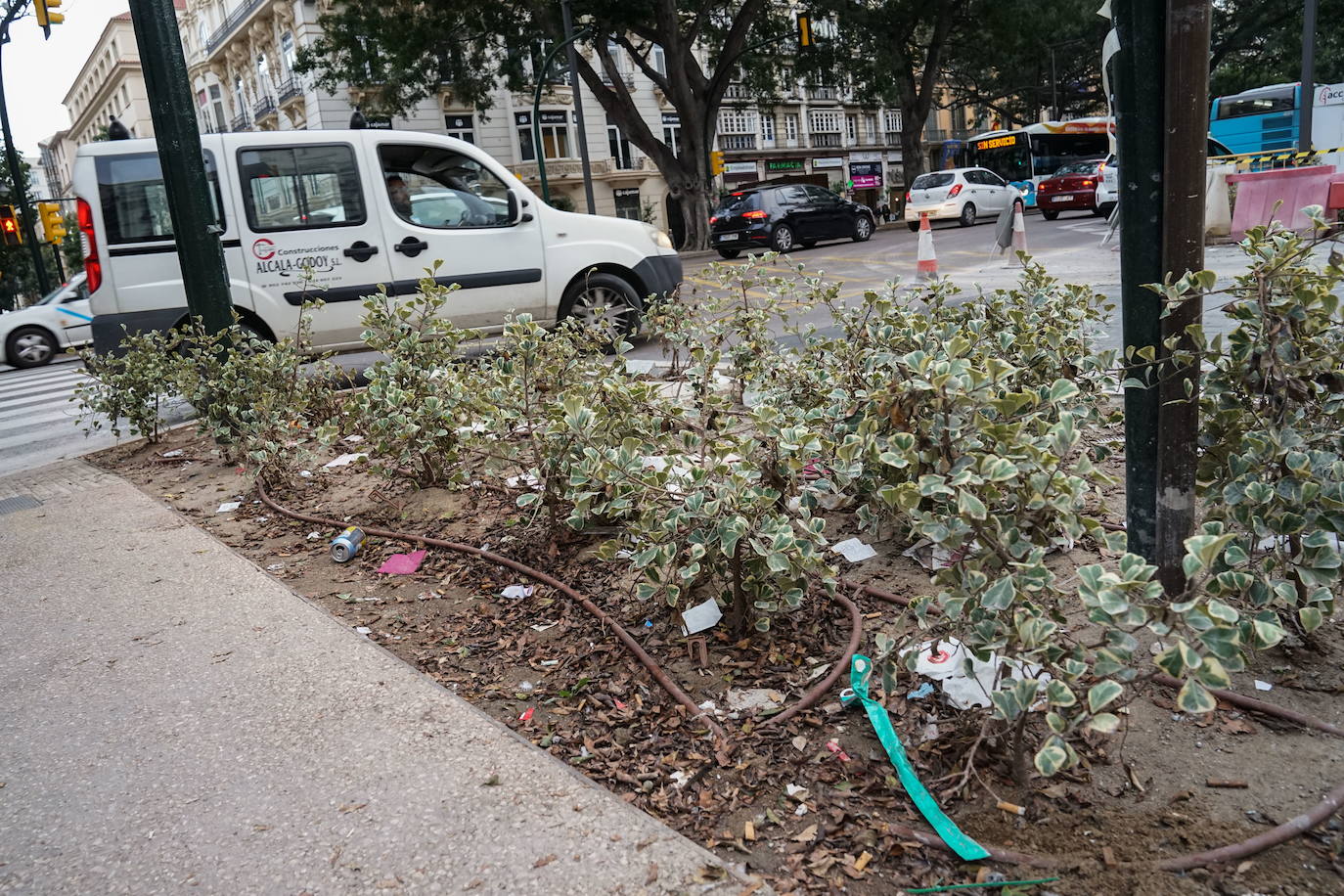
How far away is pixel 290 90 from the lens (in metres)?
43.1

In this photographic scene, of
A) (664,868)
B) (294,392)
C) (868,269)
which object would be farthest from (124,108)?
(664,868)

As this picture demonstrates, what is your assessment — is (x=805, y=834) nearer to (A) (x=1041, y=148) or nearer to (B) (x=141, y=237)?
(B) (x=141, y=237)

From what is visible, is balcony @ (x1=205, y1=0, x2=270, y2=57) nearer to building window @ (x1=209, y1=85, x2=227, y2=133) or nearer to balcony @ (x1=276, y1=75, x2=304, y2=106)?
building window @ (x1=209, y1=85, x2=227, y2=133)

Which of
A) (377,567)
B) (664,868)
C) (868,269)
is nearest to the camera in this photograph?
(664,868)

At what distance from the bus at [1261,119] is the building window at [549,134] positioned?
2640cm

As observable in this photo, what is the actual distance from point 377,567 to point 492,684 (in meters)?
1.31

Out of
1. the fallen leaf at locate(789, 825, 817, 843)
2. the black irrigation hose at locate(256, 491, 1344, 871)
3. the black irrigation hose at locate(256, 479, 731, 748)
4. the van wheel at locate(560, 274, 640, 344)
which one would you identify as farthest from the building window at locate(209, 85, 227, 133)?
the fallen leaf at locate(789, 825, 817, 843)

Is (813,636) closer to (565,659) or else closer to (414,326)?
(565,659)

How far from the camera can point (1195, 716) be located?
2453 mm

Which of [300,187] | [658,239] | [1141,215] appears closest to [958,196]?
[658,239]

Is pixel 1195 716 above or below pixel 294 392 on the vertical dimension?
below

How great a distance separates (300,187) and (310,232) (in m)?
0.37

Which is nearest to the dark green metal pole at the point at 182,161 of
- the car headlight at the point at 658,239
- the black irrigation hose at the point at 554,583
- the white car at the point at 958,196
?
the black irrigation hose at the point at 554,583

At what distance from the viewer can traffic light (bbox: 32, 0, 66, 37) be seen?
17156 millimetres
